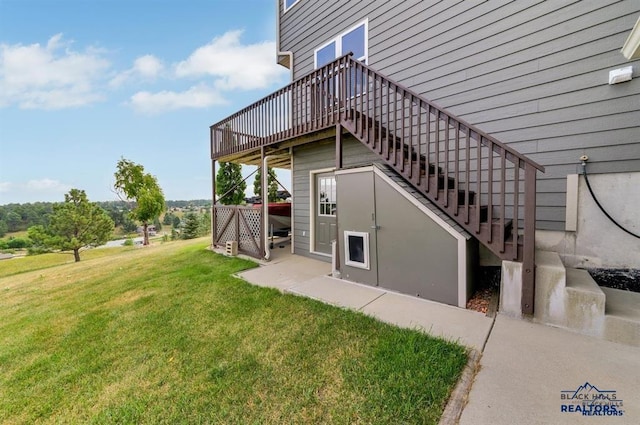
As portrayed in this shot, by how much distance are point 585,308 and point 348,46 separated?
5618 mm

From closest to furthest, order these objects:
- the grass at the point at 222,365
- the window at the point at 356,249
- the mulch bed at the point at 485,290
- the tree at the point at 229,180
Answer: the grass at the point at 222,365
the mulch bed at the point at 485,290
the window at the point at 356,249
the tree at the point at 229,180

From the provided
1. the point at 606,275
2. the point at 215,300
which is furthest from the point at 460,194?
the point at 215,300

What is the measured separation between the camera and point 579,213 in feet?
9.32

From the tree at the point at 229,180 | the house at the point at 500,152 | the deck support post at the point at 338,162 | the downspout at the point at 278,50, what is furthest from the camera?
the tree at the point at 229,180

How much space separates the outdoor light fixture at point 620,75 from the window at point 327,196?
13.0 feet

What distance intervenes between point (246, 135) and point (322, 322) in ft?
16.0

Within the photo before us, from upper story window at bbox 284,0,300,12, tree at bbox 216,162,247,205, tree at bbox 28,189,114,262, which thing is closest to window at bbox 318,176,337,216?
upper story window at bbox 284,0,300,12

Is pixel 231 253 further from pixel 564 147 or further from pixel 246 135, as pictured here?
pixel 564 147

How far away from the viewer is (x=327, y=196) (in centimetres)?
547

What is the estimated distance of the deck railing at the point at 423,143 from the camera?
8.34 ft

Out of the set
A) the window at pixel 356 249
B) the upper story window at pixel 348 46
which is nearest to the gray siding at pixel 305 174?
the window at pixel 356 249

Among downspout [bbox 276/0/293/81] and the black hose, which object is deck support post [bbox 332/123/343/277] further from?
downspout [bbox 276/0/293/81]

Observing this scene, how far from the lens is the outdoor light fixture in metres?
2.55

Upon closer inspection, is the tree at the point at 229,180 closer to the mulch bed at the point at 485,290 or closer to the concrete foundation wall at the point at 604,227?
the mulch bed at the point at 485,290
